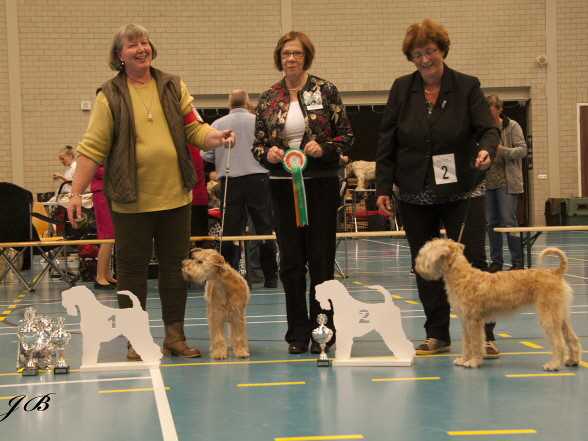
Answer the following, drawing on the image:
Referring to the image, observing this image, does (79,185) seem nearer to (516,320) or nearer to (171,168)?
(171,168)

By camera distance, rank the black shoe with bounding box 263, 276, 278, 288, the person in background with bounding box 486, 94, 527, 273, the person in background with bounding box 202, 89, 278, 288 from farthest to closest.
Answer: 1. the black shoe with bounding box 263, 276, 278, 288
2. the person in background with bounding box 486, 94, 527, 273
3. the person in background with bounding box 202, 89, 278, 288

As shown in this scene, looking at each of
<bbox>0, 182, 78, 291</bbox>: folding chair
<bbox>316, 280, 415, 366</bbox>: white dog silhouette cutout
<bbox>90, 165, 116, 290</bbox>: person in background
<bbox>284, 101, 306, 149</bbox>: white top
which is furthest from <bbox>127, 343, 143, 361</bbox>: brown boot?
<bbox>0, 182, 78, 291</bbox>: folding chair

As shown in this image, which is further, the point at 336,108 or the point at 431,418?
the point at 336,108

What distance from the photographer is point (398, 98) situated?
421 cm

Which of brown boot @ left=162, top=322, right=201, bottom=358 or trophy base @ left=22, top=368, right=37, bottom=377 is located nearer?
trophy base @ left=22, top=368, right=37, bottom=377

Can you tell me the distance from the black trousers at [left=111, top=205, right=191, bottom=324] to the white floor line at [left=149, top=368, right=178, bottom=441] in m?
0.50

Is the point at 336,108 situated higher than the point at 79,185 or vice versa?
the point at 336,108

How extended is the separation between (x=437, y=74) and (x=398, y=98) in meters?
0.23

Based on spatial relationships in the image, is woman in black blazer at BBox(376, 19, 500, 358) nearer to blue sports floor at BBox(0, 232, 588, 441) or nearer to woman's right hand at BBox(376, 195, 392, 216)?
woman's right hand at BBox(376, 195, 392, 216)

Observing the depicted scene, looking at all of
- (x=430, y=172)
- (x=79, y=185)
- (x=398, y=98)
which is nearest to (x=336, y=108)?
(x=398, y=98)

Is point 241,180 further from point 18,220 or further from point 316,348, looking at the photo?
point 316,348

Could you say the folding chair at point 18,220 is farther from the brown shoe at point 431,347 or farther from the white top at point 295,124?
the brown shoe at point 431,347

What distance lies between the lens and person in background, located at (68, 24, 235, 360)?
4090 mm

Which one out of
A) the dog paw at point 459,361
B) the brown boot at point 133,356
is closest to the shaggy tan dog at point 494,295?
the dog paw at point 459,361
